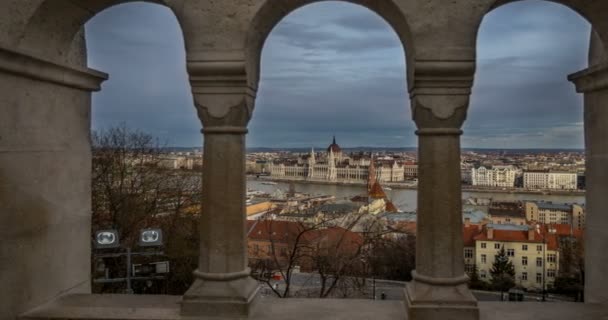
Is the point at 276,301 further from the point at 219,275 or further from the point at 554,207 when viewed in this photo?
the point at 554,207

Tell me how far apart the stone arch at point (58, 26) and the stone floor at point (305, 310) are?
1.67 m

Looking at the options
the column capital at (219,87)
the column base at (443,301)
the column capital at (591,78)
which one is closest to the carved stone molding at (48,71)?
the column capital at (219,87)

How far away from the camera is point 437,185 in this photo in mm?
2852

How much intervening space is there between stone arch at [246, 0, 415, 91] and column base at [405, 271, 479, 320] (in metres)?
1.20

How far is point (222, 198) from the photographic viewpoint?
9.80 ft

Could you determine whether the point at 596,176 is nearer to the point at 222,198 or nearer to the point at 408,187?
the point at 222,198

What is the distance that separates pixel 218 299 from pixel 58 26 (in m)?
2.09

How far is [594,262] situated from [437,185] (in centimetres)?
A: 128

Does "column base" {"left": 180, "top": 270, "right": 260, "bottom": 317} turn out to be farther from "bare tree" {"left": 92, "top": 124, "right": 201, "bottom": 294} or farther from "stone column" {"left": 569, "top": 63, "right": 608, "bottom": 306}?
"bare tree" {"left": 92, "top": 124, "right": 201, "bottom": 294}

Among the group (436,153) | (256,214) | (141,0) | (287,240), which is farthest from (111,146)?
(436,153)

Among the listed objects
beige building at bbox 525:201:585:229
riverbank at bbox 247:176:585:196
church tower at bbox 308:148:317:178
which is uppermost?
church tower at bbox 308:148:317:178

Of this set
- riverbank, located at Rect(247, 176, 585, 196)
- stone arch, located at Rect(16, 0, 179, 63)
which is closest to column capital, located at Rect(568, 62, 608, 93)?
stone arch, located at Rect(16, 0, 179, 63)

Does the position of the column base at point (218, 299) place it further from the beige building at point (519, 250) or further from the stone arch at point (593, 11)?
the beige building at point (519, 250)

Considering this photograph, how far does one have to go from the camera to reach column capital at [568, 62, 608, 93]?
2.97m
